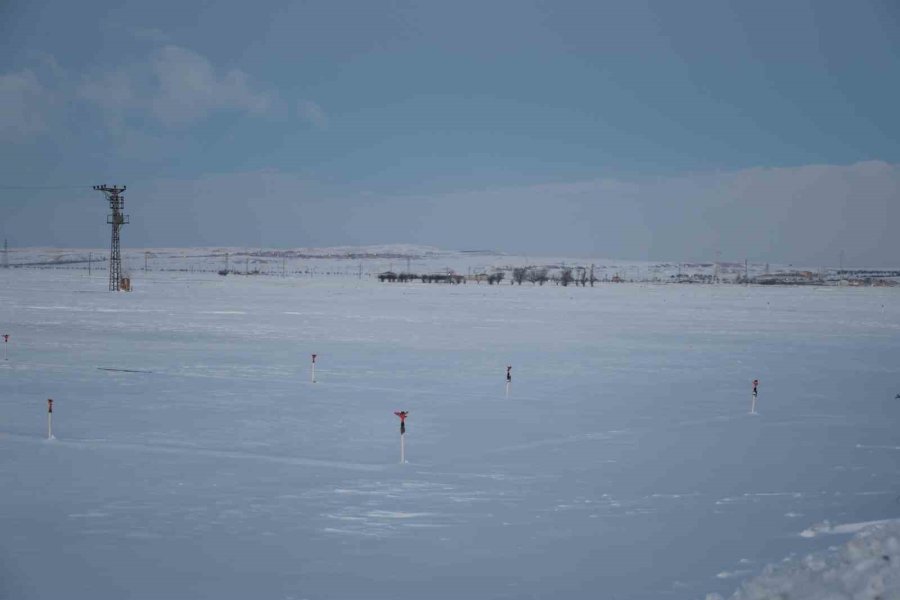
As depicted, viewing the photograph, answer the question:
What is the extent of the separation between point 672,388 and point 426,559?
38.1ft

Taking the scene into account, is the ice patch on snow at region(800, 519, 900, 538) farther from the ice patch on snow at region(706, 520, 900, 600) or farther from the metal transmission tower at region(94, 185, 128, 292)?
the metal transmission tower at region(94, 185, 128, 292)

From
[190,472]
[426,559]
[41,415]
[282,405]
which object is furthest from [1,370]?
[426,559]

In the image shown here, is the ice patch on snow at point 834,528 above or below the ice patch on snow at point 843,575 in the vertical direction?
below

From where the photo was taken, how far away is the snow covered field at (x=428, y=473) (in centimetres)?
671

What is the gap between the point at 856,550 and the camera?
566 cm

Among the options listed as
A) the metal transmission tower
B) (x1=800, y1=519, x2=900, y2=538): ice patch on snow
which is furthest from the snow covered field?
the metal transmission tower

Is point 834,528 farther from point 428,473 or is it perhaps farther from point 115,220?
point 115,220

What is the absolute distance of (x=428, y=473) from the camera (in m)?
9.92

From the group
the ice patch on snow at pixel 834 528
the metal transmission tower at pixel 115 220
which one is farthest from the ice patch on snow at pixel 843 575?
the metal transmission tower at pixel 115 220

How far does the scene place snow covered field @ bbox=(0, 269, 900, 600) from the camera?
22.0ft

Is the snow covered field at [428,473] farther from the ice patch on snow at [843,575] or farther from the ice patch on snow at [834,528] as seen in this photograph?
the ice patch on snow at [843,575]

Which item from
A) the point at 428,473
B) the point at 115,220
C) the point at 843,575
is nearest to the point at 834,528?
the point at 843,575

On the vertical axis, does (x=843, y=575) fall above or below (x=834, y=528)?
above

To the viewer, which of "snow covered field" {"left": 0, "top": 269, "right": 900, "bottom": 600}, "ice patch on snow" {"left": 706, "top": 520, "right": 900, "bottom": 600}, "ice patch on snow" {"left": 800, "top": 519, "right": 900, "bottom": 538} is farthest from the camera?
"ice patch on snow" {"left": 800, "top": 519, "right": 900, "bottom": 538}
